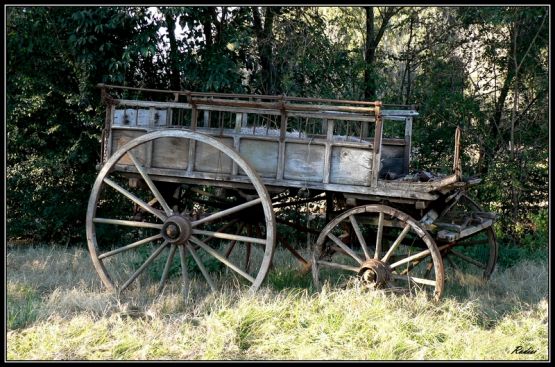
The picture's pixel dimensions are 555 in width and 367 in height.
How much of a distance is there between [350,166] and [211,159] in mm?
1377

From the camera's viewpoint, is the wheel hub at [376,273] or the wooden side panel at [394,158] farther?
the wooden side panel at [394,158]

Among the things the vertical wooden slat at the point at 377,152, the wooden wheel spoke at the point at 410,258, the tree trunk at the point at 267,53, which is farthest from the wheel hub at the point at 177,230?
the tree trunk at the point at 267,53

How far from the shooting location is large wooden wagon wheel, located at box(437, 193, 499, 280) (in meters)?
6.31

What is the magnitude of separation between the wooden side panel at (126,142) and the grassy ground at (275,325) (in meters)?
1.35

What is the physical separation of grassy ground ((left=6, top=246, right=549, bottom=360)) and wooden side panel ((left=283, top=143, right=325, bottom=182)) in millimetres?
1098

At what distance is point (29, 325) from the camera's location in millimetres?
5336

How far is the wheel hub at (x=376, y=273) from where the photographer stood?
5.86 metres

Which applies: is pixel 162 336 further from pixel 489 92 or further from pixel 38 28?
pixel 489 92

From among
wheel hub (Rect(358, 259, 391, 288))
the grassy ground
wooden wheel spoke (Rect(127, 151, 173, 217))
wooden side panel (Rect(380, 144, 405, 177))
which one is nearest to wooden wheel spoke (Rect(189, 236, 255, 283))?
the grassy ground

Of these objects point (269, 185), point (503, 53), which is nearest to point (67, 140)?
point (269, 185)

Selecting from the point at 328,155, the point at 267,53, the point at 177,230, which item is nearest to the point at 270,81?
the point at 267,53

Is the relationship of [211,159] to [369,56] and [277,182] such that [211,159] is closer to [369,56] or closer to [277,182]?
[277,182]

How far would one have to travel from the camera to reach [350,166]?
19.2 ft

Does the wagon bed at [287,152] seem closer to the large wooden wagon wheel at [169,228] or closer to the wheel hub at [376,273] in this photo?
the large wooden wagon wheel at [169,228]
